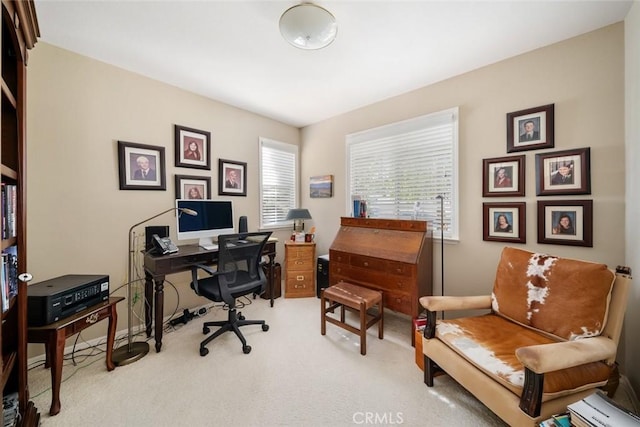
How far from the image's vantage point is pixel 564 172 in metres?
2.04

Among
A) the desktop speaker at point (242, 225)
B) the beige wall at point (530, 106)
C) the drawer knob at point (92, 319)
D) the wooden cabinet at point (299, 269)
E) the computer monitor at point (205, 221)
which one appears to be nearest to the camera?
the drawer knob at point (92, 319)

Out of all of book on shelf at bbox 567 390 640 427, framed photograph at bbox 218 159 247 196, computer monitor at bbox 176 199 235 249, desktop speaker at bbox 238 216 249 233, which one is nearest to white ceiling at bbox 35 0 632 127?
framed photograph at bbox 218 159 247 196

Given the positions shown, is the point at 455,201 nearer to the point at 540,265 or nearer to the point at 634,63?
the point at 540,265

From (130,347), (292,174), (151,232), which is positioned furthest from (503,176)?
(130,347)

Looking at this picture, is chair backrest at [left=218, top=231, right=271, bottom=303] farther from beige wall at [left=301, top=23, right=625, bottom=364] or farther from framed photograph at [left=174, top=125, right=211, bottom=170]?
beige wall at [left=301, top=23, right=625, bottom=364]

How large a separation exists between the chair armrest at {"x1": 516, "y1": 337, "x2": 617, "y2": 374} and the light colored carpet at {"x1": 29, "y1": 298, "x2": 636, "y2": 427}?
62 centimetres

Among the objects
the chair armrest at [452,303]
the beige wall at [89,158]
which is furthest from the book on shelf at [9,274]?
the chair armrest at [452,303]

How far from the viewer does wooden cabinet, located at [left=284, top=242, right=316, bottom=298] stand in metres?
3.42

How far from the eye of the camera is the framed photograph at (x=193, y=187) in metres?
2.84

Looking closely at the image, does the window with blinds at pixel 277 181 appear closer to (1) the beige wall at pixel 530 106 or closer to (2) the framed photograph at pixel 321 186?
(2) the framed photograph at pixel 321 186

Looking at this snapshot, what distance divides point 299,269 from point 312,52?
8.43 feet

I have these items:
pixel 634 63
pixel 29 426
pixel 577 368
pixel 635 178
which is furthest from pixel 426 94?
pixel 29 426

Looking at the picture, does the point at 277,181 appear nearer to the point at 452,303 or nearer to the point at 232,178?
the point at 232,178

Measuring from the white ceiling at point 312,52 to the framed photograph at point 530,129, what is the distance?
557 millimetres
